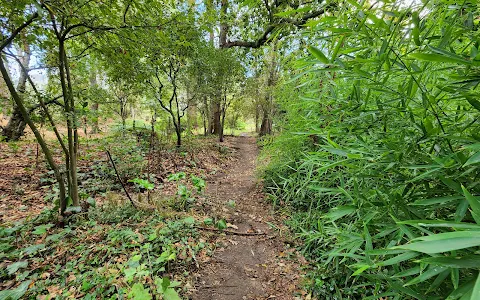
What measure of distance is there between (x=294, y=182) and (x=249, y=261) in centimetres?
128

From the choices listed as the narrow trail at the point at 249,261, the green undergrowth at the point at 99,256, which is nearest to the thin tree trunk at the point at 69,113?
the green undergrowth at the point at 99,256

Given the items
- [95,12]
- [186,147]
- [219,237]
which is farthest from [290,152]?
[186,147]

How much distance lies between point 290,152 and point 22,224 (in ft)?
11.4

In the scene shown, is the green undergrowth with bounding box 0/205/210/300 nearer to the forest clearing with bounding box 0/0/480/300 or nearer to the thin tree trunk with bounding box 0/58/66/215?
the forest clearing with bounding box 0/0/480/300

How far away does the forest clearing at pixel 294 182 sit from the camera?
2.56ft

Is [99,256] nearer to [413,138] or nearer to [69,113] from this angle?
[69,113]

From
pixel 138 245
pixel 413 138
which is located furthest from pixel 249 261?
pixel 413 138

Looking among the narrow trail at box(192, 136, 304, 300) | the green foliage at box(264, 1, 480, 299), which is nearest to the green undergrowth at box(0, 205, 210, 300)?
the narrow trail at box(192, 136, 304, 300)

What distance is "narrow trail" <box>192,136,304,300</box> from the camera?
1.94 meters

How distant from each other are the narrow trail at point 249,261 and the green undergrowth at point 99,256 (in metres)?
0.23

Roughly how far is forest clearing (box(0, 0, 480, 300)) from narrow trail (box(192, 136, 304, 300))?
0.02 meters

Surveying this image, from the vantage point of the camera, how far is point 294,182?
3.08 metres

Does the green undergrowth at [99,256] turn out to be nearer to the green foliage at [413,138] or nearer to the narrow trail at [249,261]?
the narrow trail at [249,261]

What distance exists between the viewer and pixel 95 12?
6.77 feet
